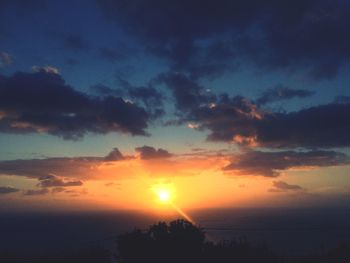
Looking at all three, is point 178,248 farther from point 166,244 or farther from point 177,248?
point 166,244

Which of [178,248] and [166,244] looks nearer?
[178,248]

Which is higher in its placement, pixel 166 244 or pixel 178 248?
pixel 166 244

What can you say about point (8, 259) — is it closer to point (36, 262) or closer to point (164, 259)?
point (36, 262)

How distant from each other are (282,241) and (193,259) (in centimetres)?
13769

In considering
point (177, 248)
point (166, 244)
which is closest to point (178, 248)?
point (177, 248)

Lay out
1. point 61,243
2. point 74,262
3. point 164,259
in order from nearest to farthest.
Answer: point 164,259, point 74,262, point 61,243

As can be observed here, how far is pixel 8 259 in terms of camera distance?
51.7m

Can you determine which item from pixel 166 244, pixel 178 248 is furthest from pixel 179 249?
pixel 166 244

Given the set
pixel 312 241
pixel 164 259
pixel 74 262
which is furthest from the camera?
pixel 312 241

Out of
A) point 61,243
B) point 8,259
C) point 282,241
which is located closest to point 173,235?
point 8,259

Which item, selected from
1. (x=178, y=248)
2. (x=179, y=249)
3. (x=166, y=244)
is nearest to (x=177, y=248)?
(x=178, y=248)

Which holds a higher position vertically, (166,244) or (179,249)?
(166,244)

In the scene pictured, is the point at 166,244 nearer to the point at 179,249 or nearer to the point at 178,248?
the point at 178,248

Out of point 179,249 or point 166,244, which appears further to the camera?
point 166,244
